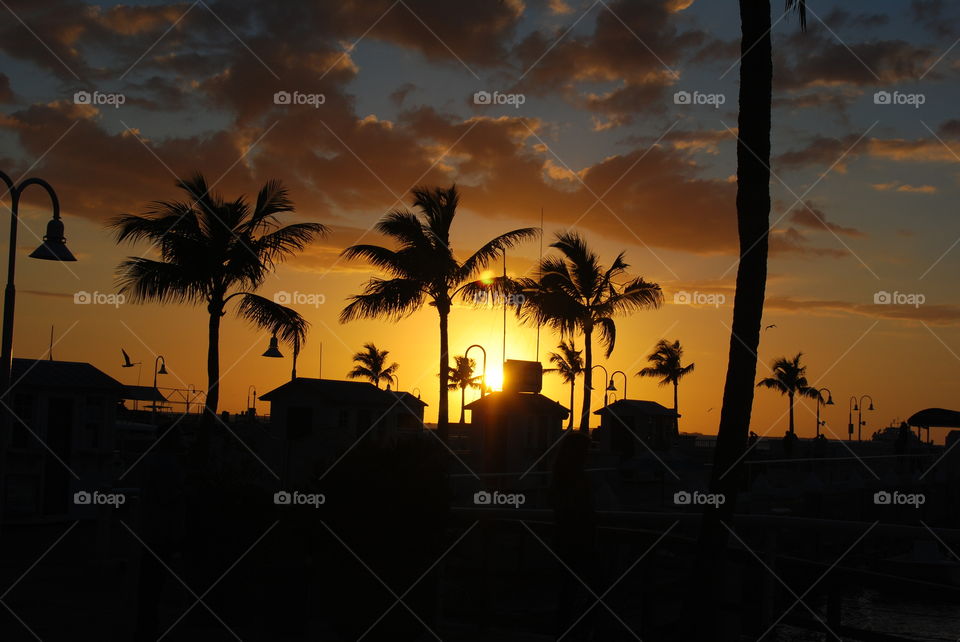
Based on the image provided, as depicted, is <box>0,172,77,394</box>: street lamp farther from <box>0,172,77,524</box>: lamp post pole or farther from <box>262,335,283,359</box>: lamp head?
<box>262,335,283,359</box>: lamp head

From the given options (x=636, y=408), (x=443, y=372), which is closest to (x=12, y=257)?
(x=443, y=372)

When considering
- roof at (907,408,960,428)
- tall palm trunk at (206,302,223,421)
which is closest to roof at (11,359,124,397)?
tall palm trunk at (206,302,223,421)

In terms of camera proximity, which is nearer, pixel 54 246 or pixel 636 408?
pixel 54 246

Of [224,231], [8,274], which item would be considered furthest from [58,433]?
[8,274]

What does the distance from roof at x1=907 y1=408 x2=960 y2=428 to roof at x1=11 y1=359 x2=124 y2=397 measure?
45.4m

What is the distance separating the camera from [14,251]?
1398cm

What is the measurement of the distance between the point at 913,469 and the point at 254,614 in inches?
2027

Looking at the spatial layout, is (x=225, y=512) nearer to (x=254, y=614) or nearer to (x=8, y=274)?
(x=254, y=614)

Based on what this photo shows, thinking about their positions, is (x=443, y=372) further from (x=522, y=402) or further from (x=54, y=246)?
(x=54, y=246)

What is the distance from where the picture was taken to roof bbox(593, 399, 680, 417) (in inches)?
1874

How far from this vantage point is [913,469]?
2051 inches

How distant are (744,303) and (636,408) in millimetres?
39307

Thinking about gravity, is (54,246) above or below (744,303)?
above

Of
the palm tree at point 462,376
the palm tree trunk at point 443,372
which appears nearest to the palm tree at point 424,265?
the palm tree trunk at point 443,372
